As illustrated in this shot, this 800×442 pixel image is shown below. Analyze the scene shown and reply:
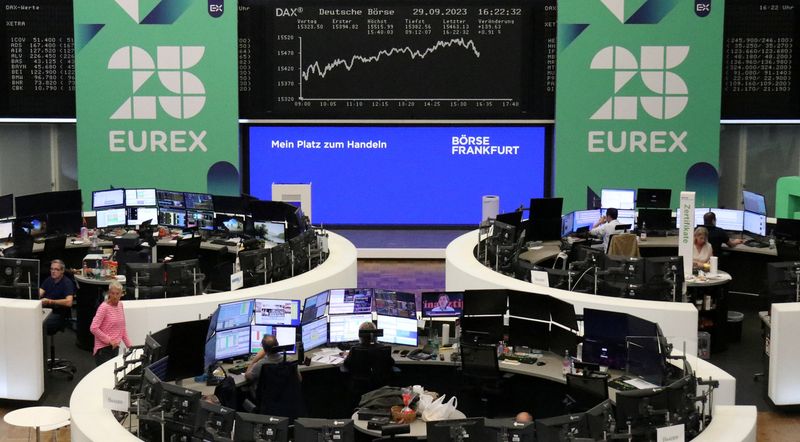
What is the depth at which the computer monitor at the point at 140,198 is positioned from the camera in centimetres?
1588

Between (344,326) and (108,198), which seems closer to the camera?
(344,326)

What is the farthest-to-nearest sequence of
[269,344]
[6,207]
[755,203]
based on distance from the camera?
[755,203]
[6,207]
[269,344]

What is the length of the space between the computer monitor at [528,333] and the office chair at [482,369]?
1.39 feet

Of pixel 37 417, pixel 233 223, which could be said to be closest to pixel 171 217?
pixel 233 223

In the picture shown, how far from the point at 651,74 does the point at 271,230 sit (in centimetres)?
660

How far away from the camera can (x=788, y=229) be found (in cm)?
1441

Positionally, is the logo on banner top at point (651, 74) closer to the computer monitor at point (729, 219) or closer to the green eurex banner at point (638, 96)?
the green eurex banner at point (638, 96)

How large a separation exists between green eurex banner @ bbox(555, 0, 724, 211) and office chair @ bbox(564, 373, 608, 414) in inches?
348

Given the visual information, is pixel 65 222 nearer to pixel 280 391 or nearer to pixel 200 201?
pixel 200 201

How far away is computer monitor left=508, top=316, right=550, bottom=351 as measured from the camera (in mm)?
10016

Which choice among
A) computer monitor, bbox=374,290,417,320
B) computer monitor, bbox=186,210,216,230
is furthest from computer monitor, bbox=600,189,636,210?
computer monitor, bbox=374,290,417,320

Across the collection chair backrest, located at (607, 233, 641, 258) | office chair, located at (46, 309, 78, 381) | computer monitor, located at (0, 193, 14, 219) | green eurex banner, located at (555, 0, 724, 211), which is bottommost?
office chair, located at (46, 309, 78, 381)

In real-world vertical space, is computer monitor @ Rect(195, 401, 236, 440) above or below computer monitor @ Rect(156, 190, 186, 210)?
below

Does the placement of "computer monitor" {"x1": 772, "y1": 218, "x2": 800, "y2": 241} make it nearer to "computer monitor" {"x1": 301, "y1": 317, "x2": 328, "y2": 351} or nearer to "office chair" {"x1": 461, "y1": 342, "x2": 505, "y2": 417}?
"office chair" {"x1": 461, "y1": 342, "x2": 505, "y2": 417}
